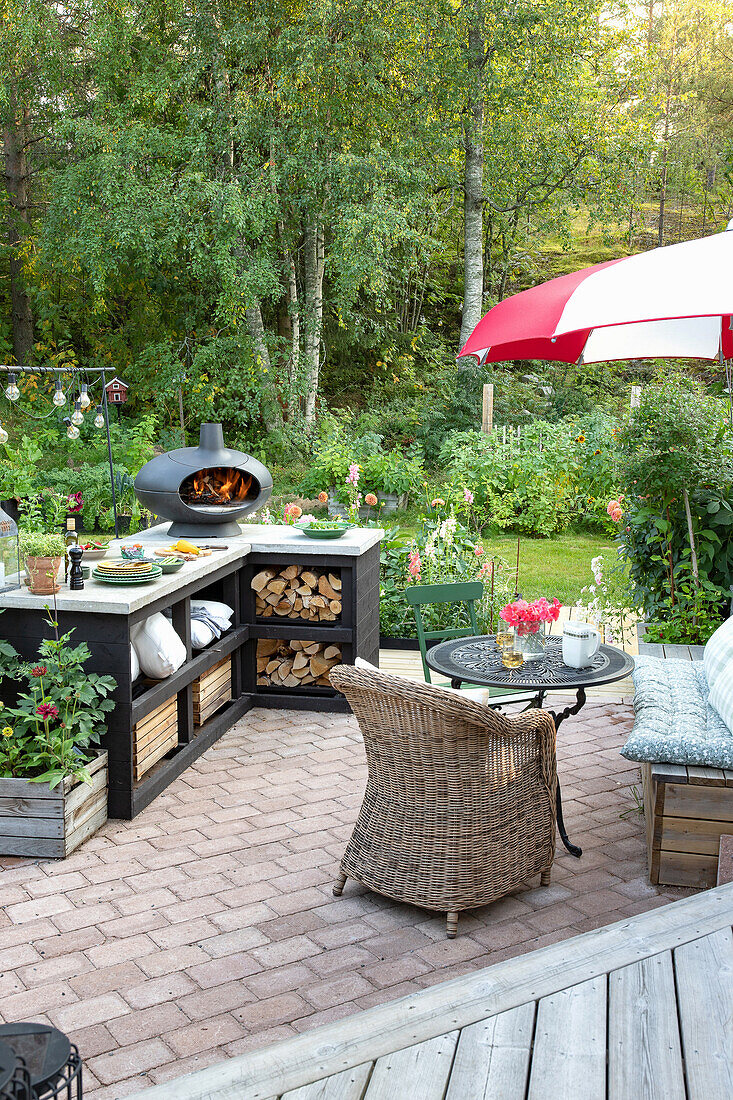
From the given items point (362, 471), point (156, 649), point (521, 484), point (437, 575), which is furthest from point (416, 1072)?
point (362, 471)

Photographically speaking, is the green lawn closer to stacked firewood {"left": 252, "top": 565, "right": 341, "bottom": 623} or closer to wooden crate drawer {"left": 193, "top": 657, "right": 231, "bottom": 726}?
stacked firewood {"left": 252, "top": 565, "right": 341, "bottom": 623}

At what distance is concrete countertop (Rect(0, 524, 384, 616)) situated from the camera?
12.0 ft

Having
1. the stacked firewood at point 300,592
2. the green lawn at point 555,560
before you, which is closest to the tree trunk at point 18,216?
the green lawn at point 555,560

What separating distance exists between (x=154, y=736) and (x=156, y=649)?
1.27 feet

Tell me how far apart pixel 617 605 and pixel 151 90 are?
8.39 metres

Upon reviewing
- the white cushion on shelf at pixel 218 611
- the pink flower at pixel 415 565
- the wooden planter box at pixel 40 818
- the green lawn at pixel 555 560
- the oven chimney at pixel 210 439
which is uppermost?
the oven chimney at pixel 210 439

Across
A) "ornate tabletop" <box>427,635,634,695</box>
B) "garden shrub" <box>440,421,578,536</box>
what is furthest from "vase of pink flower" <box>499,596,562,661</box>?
"garden shrub" <box>440,421,578,536</box>

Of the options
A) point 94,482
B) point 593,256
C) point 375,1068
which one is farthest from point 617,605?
point 593,256

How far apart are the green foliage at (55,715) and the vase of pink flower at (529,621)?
5.15 feet

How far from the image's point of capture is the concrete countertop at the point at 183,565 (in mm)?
3658

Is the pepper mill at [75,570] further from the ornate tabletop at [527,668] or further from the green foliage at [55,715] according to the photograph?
the ornate tabletop at [527,668]

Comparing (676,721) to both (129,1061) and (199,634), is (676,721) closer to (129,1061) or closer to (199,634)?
(129,1061)

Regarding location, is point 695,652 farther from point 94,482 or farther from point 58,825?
point 94,482

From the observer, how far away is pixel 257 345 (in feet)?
39.0
